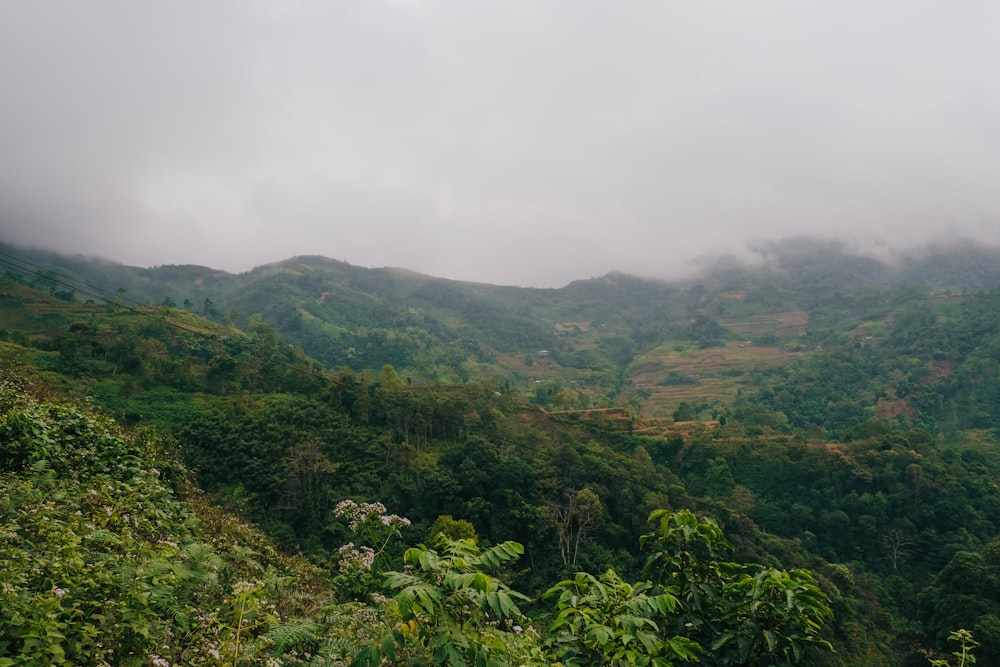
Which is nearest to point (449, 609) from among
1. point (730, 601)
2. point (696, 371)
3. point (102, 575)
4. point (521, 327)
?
point (730, 601)

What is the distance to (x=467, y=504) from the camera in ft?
95.2

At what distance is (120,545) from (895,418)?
91.3 metres

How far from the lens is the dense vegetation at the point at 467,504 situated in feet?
10.9

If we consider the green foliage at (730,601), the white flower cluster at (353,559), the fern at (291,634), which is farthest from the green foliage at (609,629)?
the white flower cluster at (353,559)

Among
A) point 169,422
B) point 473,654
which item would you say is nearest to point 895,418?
point 169,422

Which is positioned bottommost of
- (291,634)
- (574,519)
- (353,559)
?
(574,519)

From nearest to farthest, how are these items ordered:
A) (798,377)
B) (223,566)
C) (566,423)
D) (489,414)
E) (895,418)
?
(223,566)
(489,414)
(566,423)
(895,418)
(798,377)

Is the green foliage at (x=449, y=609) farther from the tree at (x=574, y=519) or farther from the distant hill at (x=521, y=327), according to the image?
the distant hill at (x=521, y=327)

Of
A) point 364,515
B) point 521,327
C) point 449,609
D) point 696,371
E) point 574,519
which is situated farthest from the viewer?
point 521,327

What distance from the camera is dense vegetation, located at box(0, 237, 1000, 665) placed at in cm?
331

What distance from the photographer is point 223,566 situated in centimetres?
589

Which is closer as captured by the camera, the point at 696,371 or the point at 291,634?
the point at 291,634

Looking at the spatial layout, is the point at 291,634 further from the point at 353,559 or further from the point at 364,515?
the point at 353,559

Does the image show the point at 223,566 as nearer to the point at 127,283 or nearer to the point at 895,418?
the point at 895,418
